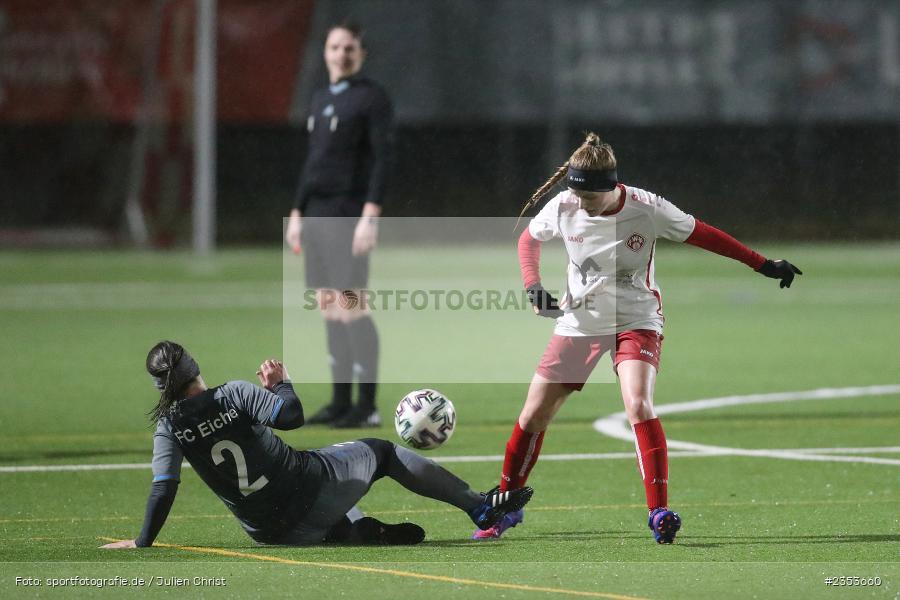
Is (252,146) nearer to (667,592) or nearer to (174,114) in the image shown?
(174,114)

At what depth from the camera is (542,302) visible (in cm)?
723

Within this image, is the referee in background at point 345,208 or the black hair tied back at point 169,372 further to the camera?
the referee in background at point 345,208

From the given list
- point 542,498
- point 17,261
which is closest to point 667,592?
point 542,498

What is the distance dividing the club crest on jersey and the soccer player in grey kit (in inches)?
49.7

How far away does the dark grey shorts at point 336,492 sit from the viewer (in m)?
6.97

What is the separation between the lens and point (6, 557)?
673cm

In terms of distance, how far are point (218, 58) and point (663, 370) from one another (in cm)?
1633

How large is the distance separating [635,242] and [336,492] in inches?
72.2

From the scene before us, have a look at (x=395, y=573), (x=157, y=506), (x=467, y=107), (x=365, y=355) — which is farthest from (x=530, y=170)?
(x=395, y=573)

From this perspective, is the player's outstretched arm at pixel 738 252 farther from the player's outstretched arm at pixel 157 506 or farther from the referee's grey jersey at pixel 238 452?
the player's outstretched arm at pixel 157 506

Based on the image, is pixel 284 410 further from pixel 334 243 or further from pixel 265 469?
pixel 334 243

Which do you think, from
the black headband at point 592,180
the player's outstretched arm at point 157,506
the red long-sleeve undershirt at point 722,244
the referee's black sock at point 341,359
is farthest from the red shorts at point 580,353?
the referee's black sock at point 341,359

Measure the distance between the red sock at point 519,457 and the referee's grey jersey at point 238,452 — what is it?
1.07 meters

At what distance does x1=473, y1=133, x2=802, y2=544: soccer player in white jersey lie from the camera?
719 centimetres
